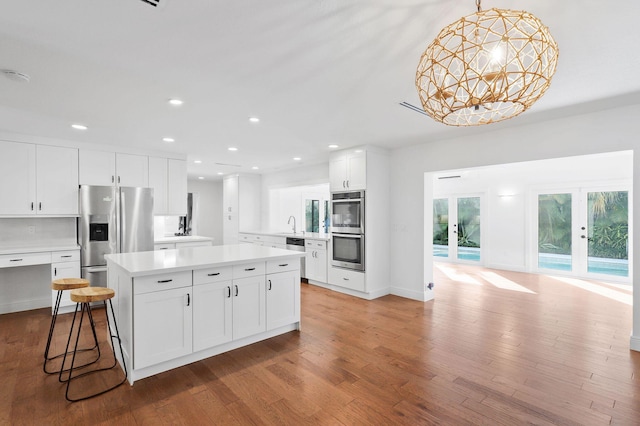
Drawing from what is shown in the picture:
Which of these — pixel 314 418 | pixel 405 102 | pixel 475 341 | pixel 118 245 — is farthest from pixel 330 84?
pixel 118 245

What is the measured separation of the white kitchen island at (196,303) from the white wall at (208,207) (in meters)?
5.94

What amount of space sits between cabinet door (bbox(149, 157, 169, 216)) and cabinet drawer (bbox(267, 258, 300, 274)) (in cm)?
300

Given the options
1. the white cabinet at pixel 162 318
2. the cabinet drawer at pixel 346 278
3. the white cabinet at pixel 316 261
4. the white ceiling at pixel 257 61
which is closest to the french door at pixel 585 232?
A: the white ceiling at pixel 257 61

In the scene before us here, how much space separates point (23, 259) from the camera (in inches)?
159

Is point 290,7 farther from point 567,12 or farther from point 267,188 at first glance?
point 267,188

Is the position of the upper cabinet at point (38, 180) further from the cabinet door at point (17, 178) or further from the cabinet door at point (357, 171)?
the cabinet door at point (357, 171)

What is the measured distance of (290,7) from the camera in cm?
165

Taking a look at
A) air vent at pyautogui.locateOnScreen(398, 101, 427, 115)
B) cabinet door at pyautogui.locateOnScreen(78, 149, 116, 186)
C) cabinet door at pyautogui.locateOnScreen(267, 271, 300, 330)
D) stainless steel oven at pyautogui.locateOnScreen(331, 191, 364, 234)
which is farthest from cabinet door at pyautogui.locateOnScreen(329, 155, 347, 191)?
cabinet door at pyautogui.locateOnScreen(78, 149, 116, 186)

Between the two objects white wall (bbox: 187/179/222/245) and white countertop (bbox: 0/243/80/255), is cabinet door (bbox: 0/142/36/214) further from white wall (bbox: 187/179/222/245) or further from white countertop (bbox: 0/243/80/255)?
white wall (bbox: 187/179/222/245)

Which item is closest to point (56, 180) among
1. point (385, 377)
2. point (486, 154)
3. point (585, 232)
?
point (385, 377)

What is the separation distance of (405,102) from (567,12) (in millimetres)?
1444

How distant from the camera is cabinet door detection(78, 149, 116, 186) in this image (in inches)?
185

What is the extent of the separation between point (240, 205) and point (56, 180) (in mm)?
3745

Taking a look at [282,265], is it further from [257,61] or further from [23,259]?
[23,259]
